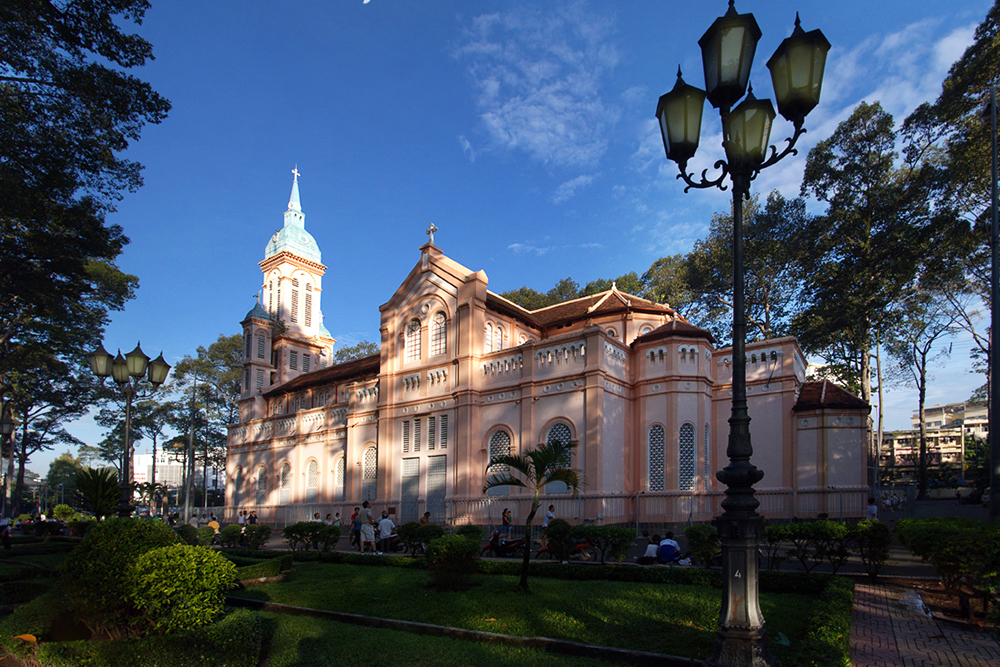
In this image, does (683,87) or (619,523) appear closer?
(683,87)

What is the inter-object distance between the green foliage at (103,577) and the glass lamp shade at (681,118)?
763 cm

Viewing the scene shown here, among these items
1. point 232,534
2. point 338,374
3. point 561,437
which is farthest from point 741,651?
point 338,374

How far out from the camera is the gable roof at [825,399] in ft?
68.5

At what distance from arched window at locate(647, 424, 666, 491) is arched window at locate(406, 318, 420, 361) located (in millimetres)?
11451

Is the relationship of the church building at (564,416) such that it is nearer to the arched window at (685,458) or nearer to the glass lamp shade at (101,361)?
the arched window at (685,458)

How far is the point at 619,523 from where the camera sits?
2102 cm

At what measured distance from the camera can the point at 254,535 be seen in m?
21.7

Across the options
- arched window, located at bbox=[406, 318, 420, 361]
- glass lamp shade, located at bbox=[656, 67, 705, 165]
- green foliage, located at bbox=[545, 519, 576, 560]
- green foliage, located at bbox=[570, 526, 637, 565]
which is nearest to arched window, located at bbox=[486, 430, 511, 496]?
arched window, located at bbox=[406, 318, 420, 361]

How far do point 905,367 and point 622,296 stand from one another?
2144 centimetres

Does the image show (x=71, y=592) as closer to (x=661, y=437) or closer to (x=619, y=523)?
(x=619, y=523)

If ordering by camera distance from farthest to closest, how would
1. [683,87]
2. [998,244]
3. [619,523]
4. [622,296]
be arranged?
[622,296], [619,523], [998,244], [683,87]

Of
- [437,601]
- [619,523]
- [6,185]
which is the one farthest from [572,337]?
[6,185]

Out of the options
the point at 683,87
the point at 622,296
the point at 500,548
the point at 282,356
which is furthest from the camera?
the point at 282,356

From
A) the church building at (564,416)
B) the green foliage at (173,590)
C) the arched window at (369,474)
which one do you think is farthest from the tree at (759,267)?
the green foliage at (173,590)
